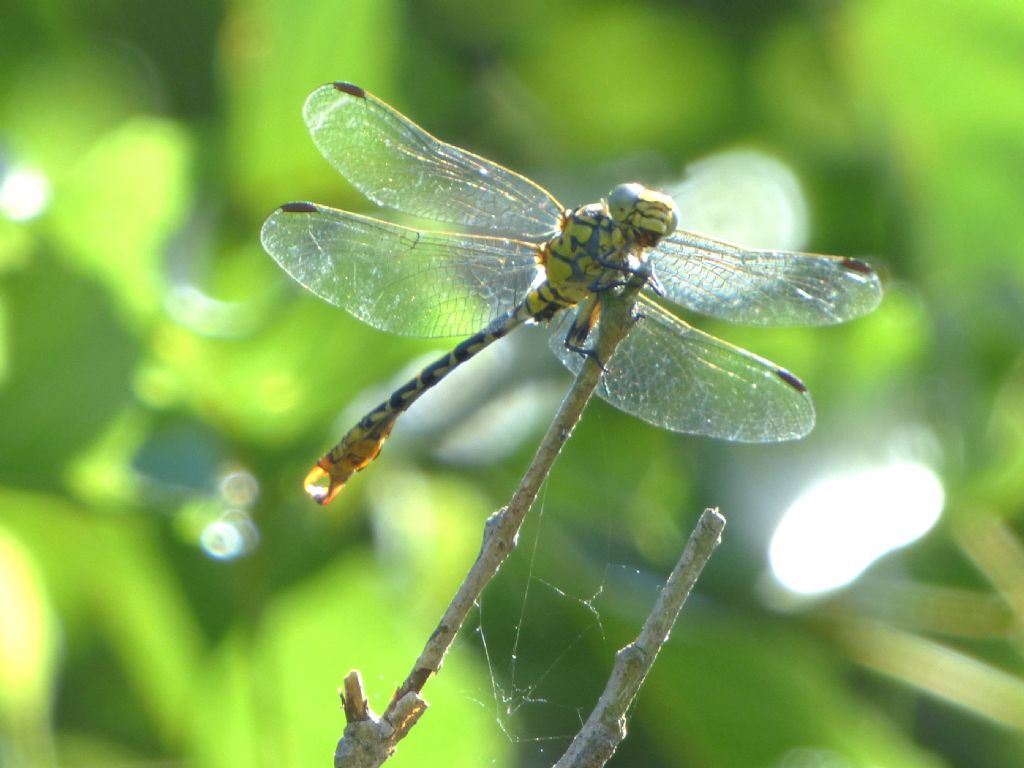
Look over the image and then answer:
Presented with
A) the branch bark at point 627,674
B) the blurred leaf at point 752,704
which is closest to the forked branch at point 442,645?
the branch bark at point 627,674

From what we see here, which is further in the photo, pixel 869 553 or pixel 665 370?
pixel 869 553

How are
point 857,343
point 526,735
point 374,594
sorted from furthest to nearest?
point 857,343, point 526,735, point 374,594

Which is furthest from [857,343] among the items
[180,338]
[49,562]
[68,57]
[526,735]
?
[68,57]

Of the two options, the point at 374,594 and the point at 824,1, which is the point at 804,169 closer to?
the point at 824,1

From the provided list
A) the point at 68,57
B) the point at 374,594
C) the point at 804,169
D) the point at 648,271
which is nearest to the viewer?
the point at 648,271

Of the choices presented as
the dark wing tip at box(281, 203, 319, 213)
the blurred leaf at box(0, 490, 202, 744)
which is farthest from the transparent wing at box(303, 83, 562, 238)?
the blurred leaf at box(0, 490, 202, 744)

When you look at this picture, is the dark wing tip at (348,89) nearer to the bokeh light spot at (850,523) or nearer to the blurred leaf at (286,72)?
the blurred leaf at (286,72)

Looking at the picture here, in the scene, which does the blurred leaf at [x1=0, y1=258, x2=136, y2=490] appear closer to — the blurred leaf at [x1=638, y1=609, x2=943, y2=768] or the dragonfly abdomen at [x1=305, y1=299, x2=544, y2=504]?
the dragonfly abdomen at [x1=305, y1=299, x2=544, y2=504]
